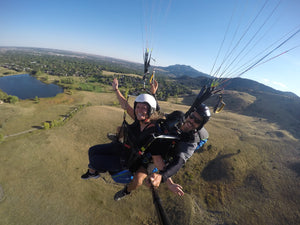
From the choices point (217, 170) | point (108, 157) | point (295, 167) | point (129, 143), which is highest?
point (129, 143)

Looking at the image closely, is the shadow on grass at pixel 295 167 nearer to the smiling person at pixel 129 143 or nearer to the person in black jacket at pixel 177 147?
the person in black jacket at pixel 177 147

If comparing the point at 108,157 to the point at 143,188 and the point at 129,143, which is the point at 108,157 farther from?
the point at 143,188

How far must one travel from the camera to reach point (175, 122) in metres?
3.56

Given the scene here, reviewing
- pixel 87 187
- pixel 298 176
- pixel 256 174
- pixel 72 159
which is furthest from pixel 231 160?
pixel 72 159

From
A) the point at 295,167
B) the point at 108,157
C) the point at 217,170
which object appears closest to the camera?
the point at 108,157

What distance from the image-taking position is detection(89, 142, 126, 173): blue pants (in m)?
4.01

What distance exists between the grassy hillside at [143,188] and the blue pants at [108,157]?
34.9 feet

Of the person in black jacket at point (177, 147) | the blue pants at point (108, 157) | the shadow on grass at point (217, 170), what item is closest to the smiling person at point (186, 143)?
the person in black jacket at point (177, 147)

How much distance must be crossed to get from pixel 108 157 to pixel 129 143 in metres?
0.95

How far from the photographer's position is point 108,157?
4.11 m

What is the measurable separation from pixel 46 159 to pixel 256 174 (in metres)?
25.9

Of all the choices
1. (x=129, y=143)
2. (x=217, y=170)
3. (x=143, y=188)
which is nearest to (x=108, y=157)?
(x=129, y=143)

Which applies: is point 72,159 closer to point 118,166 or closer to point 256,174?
point 118,166

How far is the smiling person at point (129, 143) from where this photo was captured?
360cm
